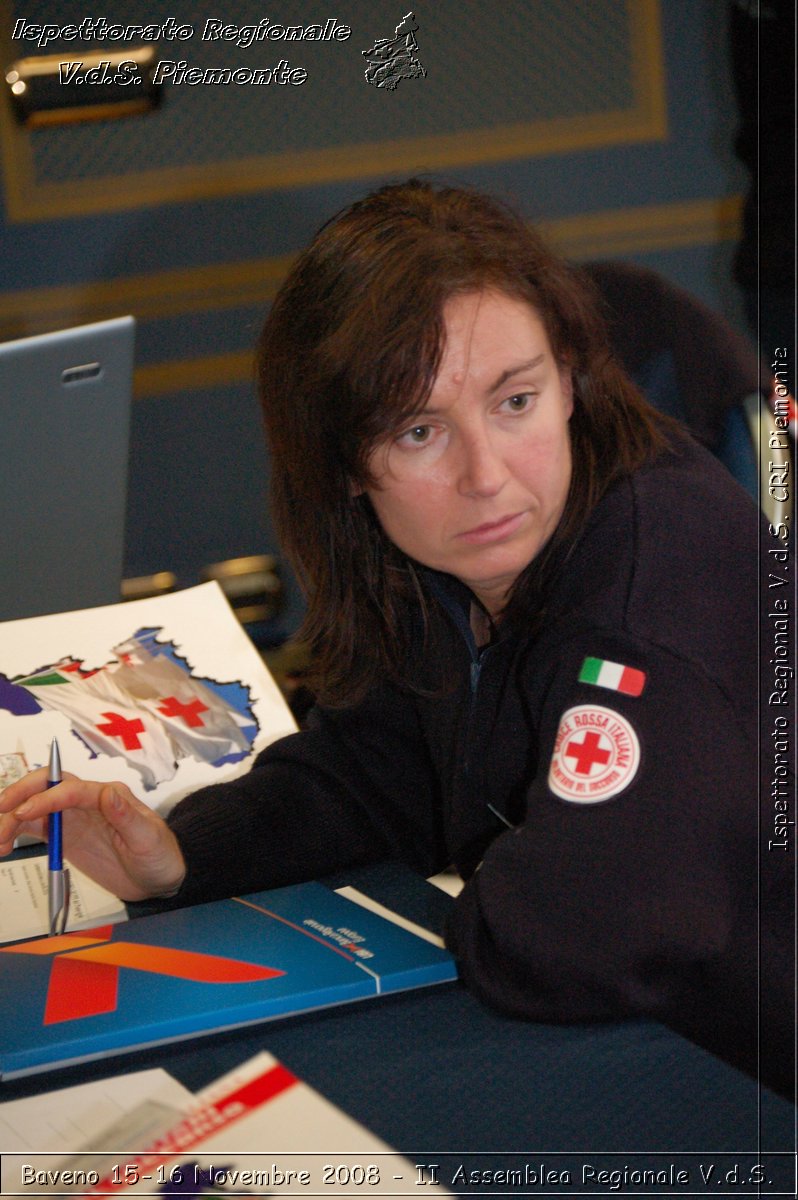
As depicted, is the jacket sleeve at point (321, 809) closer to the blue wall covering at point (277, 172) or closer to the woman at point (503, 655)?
the woman at point (503, 655)

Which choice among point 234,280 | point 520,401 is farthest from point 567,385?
point 234,280

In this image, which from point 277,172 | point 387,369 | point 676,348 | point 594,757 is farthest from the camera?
point 277,172

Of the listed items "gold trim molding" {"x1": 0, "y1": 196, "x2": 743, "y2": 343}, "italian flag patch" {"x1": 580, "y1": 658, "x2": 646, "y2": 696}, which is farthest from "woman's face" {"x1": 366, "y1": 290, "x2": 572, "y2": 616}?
"gold trim molding" {"x1": 0, "y1": 196, "x2": 743, "y2": 343}

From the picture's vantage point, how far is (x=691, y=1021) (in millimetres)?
961

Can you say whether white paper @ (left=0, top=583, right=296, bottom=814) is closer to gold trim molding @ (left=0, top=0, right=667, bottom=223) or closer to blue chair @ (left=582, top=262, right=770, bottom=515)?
blue chair @ (left=582, top=262, right=770, bottom=515)

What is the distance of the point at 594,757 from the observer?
0.93 meters

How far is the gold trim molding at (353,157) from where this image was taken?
117 inches

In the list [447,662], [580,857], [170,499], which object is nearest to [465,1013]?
[580,857]

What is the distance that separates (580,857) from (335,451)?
45cm

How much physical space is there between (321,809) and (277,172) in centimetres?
224

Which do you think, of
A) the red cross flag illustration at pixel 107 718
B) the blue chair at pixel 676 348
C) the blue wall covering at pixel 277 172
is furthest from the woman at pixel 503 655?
the blue wall covering at pixel 277 172

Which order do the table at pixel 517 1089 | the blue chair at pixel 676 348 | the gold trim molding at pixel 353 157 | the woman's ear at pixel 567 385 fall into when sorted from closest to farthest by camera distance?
the table at pixel 517 1089, the woman's ear at pixel 567 385, the blue chair at pixel 676 348, the gold trim molding at pixel 353 157

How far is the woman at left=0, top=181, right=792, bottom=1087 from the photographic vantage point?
3.00ft

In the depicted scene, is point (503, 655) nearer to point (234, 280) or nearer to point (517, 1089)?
point (517, 1089)
